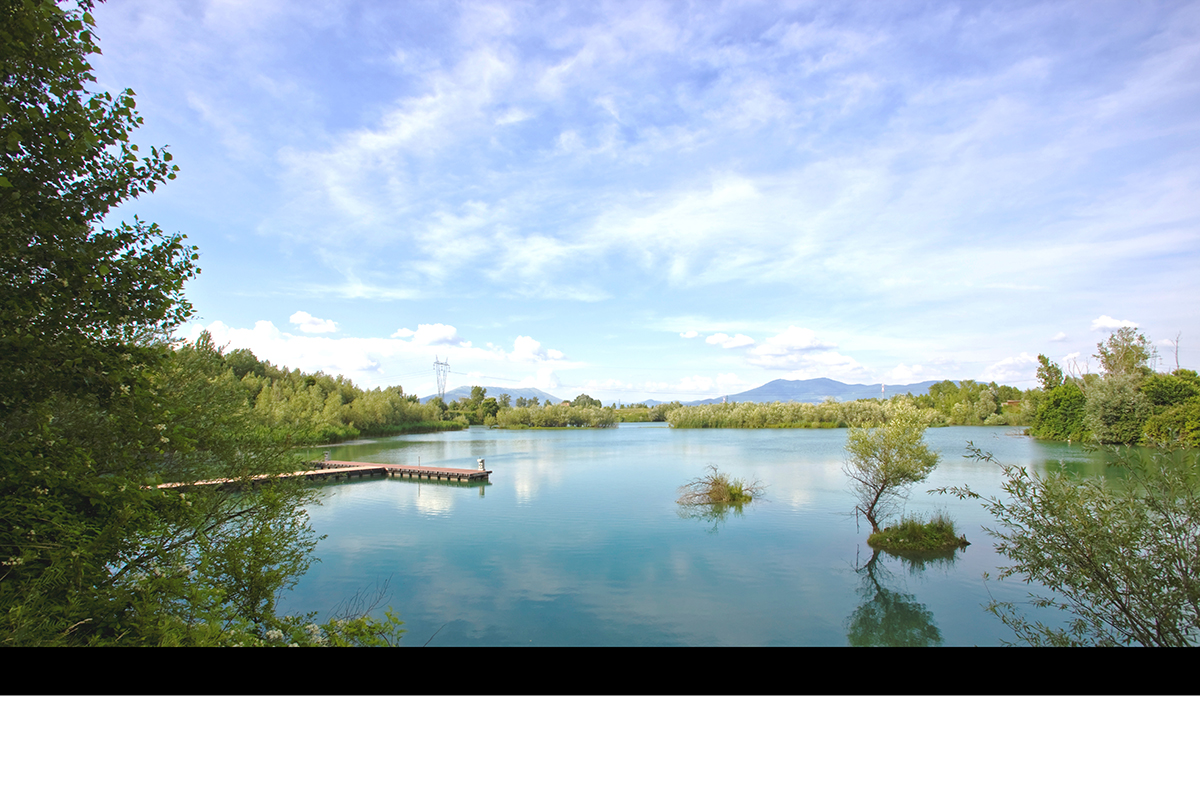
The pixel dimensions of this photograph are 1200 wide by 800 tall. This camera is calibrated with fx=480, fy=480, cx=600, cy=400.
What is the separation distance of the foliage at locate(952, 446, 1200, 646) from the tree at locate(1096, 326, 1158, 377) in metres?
2.26

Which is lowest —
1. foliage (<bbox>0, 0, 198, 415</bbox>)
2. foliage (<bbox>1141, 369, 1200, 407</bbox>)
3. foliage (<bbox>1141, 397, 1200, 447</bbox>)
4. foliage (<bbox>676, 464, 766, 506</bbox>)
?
foliage (<bbox>676, 464, 766, 506</bbox>)

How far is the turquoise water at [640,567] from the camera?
6.52 m

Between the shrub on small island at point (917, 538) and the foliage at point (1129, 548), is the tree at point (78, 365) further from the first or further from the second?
the shrub on small island at point (917, 538)

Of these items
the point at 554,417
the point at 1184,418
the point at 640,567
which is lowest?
the point at 640,567

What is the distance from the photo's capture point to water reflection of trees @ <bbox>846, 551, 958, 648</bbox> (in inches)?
254

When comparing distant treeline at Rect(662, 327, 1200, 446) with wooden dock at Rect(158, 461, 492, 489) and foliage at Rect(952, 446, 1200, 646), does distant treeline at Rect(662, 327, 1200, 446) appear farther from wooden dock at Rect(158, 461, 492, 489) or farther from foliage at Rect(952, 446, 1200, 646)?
wooden dock at Rect(158, 461, 492, 489)

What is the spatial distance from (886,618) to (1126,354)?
4487 mm

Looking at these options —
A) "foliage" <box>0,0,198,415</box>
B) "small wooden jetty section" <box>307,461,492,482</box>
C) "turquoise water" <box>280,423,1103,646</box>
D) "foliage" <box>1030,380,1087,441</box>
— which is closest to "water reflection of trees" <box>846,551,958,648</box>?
"turquoise water" <box>280,423,1103,646</box>

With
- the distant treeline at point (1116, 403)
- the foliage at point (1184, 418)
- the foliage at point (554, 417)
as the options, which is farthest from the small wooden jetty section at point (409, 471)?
the foliage at point (554, 417)

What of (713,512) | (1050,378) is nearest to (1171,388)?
(1050,378)

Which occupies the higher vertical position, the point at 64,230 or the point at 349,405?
the point at 64,230

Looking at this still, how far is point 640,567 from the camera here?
28.5 feet

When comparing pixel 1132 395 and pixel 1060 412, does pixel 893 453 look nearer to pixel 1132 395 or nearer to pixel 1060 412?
pixel 1132 395

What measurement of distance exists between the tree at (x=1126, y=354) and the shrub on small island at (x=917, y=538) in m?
4.27
